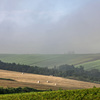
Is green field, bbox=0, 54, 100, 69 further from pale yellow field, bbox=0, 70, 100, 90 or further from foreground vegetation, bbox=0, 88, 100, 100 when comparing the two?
foreground vegetation, bbox=0, 88, 100, 100

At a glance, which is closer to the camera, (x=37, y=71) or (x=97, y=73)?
(x=37, y=71)

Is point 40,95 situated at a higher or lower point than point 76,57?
lower

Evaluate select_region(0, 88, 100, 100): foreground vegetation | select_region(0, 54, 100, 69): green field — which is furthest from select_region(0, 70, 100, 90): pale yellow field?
select_region(0, 54, 100, 69): green field

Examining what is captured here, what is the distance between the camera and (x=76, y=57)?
419 feet

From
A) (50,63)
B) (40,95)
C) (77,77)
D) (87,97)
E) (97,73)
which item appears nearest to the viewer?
(87,97)

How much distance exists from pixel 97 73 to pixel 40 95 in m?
71.9

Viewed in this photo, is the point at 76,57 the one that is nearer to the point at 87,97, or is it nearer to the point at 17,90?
the point at 17,90

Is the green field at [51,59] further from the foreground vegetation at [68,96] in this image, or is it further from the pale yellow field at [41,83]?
the foreground vegetation at [68,96]

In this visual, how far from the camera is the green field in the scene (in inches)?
4415

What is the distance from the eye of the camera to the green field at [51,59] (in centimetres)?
11215

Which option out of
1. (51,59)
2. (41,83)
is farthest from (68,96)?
(51,59)

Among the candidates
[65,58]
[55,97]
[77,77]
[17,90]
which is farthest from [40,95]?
[65,58]

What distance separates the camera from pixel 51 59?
12425cm

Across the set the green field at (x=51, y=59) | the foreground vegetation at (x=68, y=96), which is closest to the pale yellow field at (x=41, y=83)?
the foreground vegetation at (x=68, y=96)
